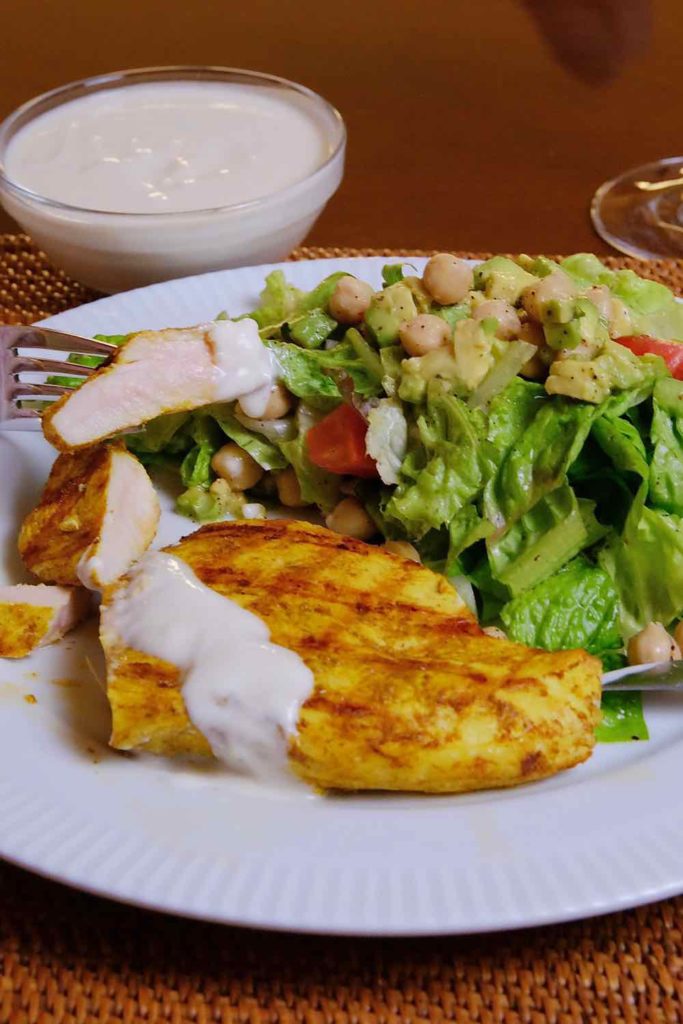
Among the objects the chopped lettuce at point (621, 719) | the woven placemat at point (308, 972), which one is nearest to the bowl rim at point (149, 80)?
the chopped lettuce at point (621, 719)

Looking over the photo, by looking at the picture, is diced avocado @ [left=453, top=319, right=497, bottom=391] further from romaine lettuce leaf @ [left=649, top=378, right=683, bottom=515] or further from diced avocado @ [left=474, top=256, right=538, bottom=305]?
romaine lettuce leaf @ [left=649, top=378, right=683, bottom=515]

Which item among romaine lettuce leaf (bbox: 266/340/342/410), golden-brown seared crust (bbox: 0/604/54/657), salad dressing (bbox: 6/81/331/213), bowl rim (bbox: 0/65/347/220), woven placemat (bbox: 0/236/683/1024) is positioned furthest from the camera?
salad dressing (bbox: 6/81/331/213)

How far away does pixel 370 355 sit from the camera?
3539mm

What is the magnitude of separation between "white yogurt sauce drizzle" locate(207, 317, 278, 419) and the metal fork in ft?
1.09

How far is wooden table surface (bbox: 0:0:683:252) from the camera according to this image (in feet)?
19.1

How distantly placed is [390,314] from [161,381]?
2.40 ft

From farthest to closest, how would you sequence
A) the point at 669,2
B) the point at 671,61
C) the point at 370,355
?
the point at 669,2
the point at 671,61
the point at 370,355

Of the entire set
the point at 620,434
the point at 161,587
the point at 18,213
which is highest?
the point at 620,434

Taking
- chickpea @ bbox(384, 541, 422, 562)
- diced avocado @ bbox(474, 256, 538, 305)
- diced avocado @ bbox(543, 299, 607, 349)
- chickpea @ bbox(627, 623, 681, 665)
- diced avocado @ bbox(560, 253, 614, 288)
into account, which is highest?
diced avocado @ bbox(543, 299, 607, 349)

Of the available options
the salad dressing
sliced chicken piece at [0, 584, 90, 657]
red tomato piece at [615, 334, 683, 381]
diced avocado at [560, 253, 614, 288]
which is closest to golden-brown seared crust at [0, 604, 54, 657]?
sliced chicken piece at [0, 584, 90, 657]

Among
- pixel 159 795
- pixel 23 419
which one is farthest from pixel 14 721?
pixel 23 419

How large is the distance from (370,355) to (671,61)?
4.84 meters

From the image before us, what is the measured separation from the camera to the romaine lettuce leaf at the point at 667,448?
3.33 m

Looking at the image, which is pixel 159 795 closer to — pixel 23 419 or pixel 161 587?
pixel 161 587
